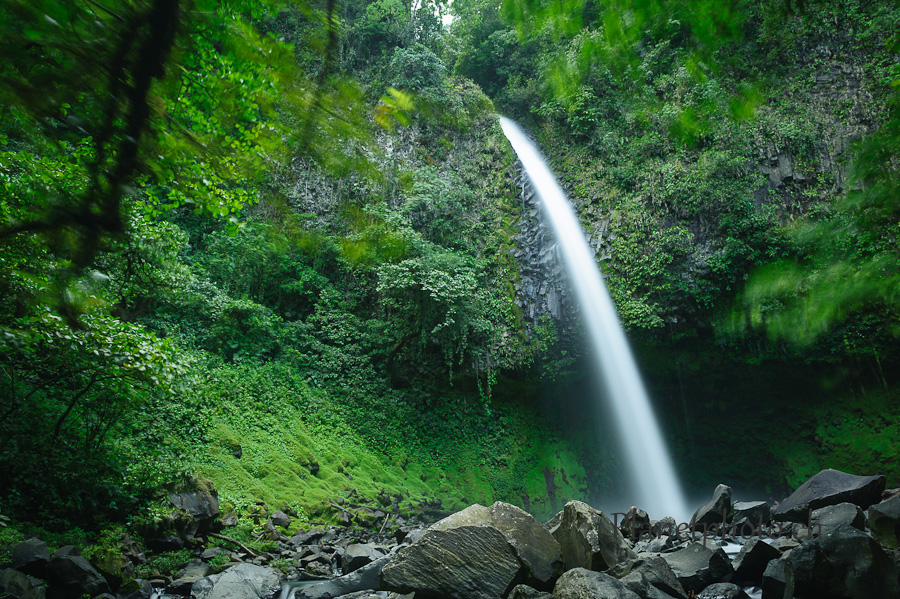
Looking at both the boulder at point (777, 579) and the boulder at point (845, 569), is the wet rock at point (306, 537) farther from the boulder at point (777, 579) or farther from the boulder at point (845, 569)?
the boulder at point (845, 569)

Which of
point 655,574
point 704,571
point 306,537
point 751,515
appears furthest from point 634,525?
point 306,537

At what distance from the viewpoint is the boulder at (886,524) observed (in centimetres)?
471

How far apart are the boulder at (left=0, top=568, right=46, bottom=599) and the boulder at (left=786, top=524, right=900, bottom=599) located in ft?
18.4

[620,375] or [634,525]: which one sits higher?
[620,375]

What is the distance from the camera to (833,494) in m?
6.41

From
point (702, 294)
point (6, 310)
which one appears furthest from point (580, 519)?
point (702, 294)

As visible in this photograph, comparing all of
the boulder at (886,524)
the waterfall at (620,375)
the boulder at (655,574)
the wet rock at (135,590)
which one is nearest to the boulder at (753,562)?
the boulder at (655,574)

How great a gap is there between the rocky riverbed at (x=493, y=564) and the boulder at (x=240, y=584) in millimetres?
13

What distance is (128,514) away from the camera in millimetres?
4824

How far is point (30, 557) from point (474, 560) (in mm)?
3500

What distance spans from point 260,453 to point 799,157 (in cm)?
1231

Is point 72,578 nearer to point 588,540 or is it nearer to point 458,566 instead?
point 458,566

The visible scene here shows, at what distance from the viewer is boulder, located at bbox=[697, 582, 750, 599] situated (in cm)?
405

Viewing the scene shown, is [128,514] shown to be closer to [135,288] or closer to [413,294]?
[135,288]
